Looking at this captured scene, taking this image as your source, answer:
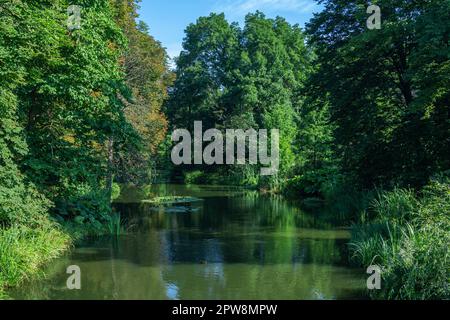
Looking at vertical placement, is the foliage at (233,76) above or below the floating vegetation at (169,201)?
above

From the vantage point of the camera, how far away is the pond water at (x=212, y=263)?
10133mm

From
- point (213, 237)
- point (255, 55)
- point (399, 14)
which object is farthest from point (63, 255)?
point (255, 55)

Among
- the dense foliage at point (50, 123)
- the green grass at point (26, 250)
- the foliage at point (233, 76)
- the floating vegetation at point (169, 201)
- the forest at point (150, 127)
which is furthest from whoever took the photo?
the foliage at point (233, 76)

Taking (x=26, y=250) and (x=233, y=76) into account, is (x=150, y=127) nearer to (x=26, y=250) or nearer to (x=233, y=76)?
(x=26, y=250)

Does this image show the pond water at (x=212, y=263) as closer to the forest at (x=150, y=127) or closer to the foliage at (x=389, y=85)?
the forest at (x=150, y=127)

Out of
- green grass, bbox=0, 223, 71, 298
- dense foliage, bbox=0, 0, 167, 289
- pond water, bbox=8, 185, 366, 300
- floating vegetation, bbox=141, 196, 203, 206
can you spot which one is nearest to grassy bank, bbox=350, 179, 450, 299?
pond water, bbox=8, 185, 366, 300

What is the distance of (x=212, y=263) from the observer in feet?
41.3

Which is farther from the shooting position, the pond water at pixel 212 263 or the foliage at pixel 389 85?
the foliage at pixel 389 85

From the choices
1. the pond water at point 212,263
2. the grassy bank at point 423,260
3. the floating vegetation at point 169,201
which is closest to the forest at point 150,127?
the grassy bank at point 423,260

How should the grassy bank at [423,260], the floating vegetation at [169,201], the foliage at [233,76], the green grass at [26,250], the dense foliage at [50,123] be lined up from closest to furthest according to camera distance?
the grassy bank at [423,260] < the green grass at [26,250] < the dense foliage at [50,123] < the floating vegetation at [169,201] < the foliage at [233,76]

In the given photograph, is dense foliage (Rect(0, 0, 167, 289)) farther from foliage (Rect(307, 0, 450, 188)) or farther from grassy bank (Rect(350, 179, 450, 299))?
foliage (Rect(307, 0, 450, 188))
